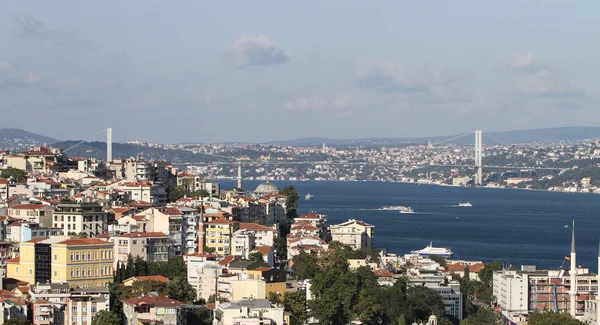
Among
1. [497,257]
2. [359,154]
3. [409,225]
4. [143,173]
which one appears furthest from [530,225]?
[359,154]

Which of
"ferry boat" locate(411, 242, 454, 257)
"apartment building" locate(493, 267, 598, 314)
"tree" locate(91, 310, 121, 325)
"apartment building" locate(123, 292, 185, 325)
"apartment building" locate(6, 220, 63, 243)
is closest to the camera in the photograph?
"tree" locate(91, 310, 121, 325)

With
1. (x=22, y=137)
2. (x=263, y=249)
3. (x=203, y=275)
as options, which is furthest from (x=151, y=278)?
(x=22, y=137)

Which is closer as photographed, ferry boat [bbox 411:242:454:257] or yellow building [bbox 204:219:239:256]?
yellow building [bbox 204:219:239:256]

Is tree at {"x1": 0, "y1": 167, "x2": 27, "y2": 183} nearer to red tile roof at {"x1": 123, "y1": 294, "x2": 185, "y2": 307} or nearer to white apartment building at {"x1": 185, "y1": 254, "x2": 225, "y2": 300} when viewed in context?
white apartment building at {"x1": 185, "y1": 254, "x2": 225, "y2": 300}

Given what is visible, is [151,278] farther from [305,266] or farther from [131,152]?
[131,152]

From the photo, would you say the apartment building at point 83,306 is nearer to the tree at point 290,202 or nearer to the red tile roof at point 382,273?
the red tile roof at point 382,273

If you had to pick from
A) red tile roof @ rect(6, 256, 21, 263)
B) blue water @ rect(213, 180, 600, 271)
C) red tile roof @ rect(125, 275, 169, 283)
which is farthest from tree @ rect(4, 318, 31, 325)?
blue water @ rect(213, 180, 600, 271)
